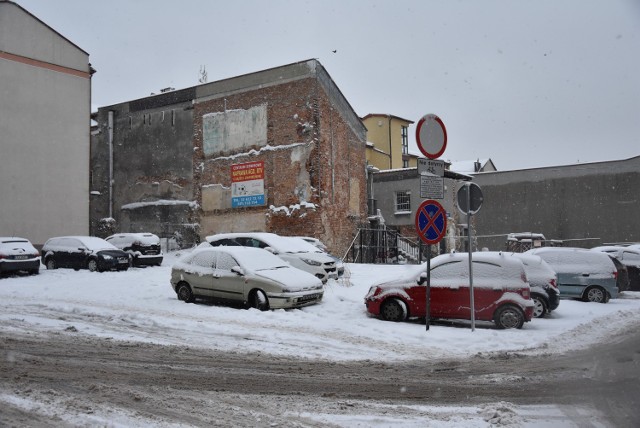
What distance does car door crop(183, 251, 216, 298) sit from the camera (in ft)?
41.5

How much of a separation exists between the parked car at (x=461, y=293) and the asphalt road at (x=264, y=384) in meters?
2.06

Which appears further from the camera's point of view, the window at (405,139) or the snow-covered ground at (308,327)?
the window at (405,139)

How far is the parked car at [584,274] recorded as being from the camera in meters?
14.2

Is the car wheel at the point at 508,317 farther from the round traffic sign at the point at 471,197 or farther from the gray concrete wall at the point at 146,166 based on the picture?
the gray concrete wall at the point at 146,166

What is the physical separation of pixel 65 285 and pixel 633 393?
15.3 meters

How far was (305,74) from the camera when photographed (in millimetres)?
27312

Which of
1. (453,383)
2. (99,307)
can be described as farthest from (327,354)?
(99,307)

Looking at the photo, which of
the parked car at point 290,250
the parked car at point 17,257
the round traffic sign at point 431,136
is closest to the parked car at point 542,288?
the round traffic sign at point 431,136

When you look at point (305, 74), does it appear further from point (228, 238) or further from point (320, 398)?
point (320, 398)

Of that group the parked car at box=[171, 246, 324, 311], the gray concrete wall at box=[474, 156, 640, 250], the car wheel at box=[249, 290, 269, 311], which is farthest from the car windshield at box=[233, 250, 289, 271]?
the gray concrete wall at box=[474, 156, 640, 250]

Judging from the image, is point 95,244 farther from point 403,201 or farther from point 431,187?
point 403,201

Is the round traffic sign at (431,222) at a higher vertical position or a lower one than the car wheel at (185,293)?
higher

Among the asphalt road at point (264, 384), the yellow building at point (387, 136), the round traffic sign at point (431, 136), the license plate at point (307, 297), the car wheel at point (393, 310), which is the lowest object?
the asphalt road at point (264, 384)

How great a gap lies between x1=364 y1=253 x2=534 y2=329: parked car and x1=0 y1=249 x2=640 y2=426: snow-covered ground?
33 cm
